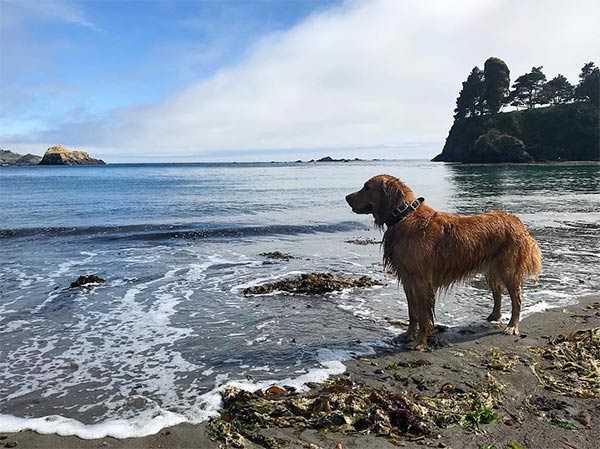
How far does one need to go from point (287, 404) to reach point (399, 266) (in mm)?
2840

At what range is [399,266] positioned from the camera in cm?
685

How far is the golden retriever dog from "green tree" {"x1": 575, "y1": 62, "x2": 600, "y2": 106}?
10973 centimetres

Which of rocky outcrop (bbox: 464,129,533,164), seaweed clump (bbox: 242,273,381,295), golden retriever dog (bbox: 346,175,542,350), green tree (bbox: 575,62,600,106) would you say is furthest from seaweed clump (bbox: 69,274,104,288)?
green tree (bbox: 575,62,600,106)

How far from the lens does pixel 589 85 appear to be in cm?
10175

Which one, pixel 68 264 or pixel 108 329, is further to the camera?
pixel 68 264

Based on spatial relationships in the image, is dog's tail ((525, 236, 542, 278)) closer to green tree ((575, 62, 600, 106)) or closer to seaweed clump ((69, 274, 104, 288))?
seaweed clump ((69, 274, 104, 288))

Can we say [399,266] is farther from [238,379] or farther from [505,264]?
[238,379]

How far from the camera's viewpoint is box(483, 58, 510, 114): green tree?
109m

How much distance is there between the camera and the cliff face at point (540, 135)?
93181mm

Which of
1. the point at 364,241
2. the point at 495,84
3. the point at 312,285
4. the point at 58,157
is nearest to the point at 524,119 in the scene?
the point at 495,84

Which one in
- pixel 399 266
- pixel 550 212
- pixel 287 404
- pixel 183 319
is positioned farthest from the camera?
pixel 550 212

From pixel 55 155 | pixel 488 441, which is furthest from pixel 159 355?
pixel 55 155

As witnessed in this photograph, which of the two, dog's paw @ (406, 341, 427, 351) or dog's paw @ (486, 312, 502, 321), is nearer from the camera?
dog's paw @ (406, 341, 427, 351)

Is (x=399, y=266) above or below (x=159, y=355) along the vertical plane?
above
